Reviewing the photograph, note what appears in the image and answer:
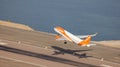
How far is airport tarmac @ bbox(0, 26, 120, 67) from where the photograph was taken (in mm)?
73938

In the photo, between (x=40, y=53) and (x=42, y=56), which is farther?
(x=40, y=53)

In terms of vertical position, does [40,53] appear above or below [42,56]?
above

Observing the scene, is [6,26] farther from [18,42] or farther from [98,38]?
[98,38]

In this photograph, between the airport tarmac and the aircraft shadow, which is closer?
the airport tarmac

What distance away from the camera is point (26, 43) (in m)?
96.1

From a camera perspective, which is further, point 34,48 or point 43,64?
point 34,48

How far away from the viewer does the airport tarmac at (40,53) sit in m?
73.9

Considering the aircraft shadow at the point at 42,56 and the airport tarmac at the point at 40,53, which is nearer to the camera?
the airport tarmac at the point at 40,53

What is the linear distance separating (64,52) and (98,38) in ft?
303

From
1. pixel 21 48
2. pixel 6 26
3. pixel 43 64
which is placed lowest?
pixel 43 64

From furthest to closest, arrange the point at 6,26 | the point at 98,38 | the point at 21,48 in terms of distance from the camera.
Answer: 1. the point at 98,38
2. the point at 6,26
3. the point at 21,48

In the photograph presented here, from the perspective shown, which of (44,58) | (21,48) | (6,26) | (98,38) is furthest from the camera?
(98,38)

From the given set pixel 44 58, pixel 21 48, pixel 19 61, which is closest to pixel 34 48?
pixel 21 48

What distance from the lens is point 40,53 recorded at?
84688 mm
